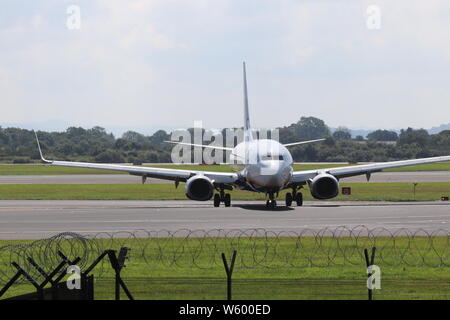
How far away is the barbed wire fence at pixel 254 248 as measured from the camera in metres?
30.6

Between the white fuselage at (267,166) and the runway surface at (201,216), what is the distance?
1885mm

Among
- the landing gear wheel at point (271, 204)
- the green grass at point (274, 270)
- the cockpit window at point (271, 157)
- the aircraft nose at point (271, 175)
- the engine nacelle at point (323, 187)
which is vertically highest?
the cockpit window at point (271, 157)

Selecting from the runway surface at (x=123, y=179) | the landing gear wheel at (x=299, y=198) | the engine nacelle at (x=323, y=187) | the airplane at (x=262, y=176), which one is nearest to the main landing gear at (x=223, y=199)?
the airplane at (x=262, y=176)

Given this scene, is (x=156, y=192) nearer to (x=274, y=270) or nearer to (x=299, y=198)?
(x=299, y=198)

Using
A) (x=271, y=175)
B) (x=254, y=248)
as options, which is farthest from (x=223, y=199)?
(x=254, y=248)

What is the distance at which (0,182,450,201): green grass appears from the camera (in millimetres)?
74812

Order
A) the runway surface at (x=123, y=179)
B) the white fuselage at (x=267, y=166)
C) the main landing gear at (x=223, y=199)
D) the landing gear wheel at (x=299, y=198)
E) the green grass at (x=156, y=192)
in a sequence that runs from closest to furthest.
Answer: the white fuselage at (x=267, y=166)
the landing gear wheel at (x=299, y=198)
the main landing gear at (x=223, y=199)
the green grass at (x=156, y=192)
the runway surface at (x=123, y=179)

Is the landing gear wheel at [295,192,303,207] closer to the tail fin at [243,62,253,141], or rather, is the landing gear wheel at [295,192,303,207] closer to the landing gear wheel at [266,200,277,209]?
the landing gear wheel at [266,200,277,209]

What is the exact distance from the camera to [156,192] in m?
87.5

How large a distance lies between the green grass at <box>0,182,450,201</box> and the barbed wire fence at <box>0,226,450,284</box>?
30.9 meters

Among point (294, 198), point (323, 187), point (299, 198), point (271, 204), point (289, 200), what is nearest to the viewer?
point (271, 204)

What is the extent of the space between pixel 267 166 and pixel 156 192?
3257 centimetres

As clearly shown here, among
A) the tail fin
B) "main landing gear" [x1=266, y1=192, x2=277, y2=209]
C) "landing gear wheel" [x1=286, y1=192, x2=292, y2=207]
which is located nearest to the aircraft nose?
"main landing gear" [x1=266, y1=192, x2=277, y2=209]

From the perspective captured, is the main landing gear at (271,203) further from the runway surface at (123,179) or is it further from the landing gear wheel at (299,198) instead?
the runway surface at (123,179)
